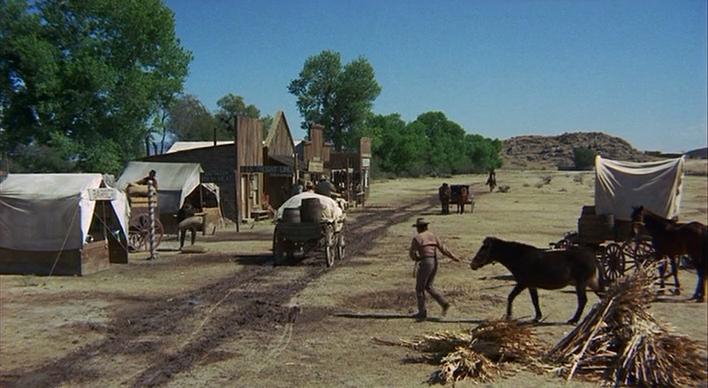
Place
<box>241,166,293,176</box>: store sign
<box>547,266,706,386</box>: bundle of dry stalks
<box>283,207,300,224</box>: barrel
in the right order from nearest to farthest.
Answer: <box>547,266,706,386</box>: bundle of dry stalks < <box>283,207,300,224</box>: barrel < <box>241,166,293,176</box>: store sign

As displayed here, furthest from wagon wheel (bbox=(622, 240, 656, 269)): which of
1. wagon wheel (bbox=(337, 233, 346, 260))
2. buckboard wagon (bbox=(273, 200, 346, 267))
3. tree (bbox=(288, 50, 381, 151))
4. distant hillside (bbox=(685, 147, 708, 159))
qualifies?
tree (bbox=(288, 50, 381, 151))

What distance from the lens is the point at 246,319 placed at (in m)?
11.3

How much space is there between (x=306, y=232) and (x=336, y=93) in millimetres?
59589

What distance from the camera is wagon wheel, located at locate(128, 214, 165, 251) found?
21062 mm

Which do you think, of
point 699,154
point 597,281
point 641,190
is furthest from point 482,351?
point 641,190

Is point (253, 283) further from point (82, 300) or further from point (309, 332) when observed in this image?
point (309, 332)

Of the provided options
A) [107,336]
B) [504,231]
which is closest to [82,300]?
[107,336]

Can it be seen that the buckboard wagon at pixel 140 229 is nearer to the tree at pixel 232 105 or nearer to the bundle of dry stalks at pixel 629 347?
the bundle of dry stalks at pixel 629 347

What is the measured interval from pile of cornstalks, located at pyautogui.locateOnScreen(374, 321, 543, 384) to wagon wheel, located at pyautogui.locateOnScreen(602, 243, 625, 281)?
5.88 m

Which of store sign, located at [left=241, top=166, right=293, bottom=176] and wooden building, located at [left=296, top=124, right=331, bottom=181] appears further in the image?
wooden building, located at [left=296, top=124, right=331, bottom=181]

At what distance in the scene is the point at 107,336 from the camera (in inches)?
407

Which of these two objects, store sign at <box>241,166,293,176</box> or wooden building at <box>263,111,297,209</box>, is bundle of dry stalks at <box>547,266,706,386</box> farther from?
wooden building at <box>263,111,297,209</box>

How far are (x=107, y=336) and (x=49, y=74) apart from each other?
24928mm

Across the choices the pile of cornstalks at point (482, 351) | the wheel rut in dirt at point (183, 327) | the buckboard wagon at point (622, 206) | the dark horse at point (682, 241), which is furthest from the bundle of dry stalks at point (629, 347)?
the buckboard wagon at point (622, 206)
